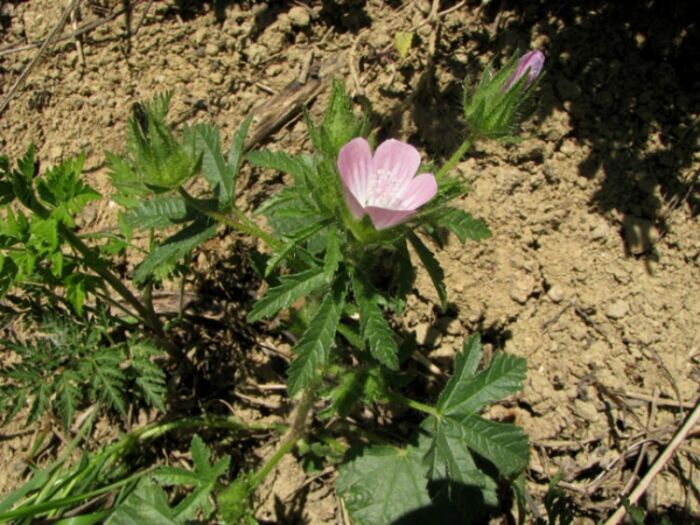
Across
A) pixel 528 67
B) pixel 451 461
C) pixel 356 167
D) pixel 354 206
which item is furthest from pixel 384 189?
pixel 451 461

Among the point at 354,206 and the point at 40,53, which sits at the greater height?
the point at 40,53

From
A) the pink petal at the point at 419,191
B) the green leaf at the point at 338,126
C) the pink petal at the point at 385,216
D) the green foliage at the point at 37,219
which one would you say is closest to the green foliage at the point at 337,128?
the green leaf at the point at 338,126

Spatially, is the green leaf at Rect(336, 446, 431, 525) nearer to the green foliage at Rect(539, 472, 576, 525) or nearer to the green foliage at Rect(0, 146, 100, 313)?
the green foliage at Rect(539, 472, 576, 525)

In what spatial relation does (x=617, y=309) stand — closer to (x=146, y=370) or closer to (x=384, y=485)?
(x=384, y=485)

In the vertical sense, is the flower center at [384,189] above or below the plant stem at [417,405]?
above

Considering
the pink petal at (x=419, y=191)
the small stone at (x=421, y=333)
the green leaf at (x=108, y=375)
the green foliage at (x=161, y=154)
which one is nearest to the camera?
the pink petal at (x=419, y=191)

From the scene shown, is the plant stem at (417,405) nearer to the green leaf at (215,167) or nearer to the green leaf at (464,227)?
the green leaf at (464,227)

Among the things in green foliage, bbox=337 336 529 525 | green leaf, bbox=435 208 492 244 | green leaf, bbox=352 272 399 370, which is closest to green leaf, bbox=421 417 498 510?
green foliage, bbox=337 336 529 525
